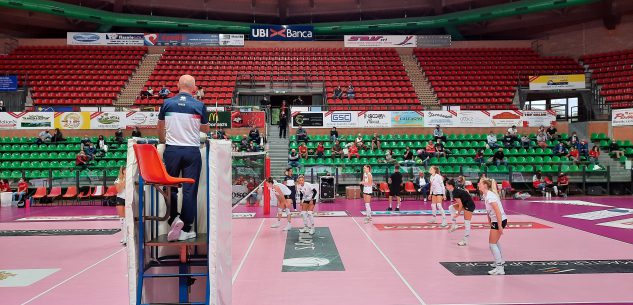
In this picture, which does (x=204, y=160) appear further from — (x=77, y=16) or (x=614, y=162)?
(x=77, y=16)

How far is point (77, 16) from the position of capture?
31.5 m

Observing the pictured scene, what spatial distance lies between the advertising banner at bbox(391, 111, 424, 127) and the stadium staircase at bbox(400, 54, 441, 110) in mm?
1145

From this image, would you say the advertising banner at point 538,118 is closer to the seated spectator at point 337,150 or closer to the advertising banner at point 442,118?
the advertising banner at point 442,118

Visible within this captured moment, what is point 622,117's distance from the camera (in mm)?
24750

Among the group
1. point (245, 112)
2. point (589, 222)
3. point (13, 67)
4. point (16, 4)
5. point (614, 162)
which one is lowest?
point (589, 222)

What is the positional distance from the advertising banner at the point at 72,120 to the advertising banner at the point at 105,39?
1158cm

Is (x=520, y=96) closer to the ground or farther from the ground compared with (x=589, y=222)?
farther from the ground

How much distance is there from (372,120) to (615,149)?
13.3 meters

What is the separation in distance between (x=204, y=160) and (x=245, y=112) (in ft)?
74.6

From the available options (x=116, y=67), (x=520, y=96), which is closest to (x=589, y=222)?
(x=520, y=96)

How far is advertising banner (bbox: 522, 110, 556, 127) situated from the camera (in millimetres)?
26125

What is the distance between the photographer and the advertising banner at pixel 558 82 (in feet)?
91.8

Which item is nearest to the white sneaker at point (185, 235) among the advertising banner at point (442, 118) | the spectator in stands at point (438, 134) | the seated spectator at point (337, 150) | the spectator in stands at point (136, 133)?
the seated spectator at point (337, 150)

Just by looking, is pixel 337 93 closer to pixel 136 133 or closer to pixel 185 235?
pixel 136 133
